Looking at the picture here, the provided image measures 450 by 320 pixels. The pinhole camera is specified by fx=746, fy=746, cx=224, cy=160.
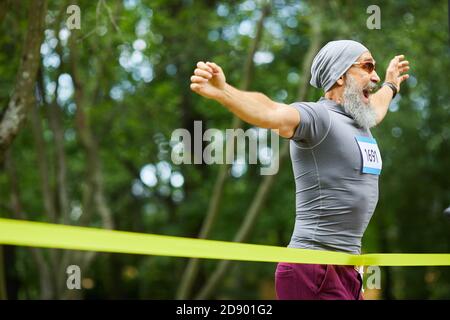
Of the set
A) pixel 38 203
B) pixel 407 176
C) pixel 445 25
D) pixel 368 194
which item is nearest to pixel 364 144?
pixel 368 194

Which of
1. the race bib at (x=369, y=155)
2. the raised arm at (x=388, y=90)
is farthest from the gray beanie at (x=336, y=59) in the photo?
the raised arm at (x=388, y=90)

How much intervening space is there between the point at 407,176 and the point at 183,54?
4976mm

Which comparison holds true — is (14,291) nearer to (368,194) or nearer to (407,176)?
(407,176)

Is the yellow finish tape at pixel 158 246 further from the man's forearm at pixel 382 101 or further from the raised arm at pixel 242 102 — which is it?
the man's forearm at pixel 382 101

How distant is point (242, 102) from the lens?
111 inches

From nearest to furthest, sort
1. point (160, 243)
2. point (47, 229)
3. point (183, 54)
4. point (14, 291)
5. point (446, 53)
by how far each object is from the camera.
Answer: point (47, 229)
point (160, 243)
point (446, 53)
point (183, 54)
point (14, 291)

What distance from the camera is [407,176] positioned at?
14.2 m

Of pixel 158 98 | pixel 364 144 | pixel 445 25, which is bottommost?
pixel 364 144

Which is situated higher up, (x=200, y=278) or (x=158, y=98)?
(x=158, y=98)

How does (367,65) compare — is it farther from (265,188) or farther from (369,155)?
(265,188)

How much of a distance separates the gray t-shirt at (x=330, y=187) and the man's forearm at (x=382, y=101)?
58 cm

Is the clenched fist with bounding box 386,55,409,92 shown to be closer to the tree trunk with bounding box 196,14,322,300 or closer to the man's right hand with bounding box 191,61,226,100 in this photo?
the man's right hand with bounding box 191,61,226,100

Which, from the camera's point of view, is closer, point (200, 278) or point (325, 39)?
point (325, 39)

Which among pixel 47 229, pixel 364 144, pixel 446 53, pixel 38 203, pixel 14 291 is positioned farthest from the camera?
pixel 38 203
